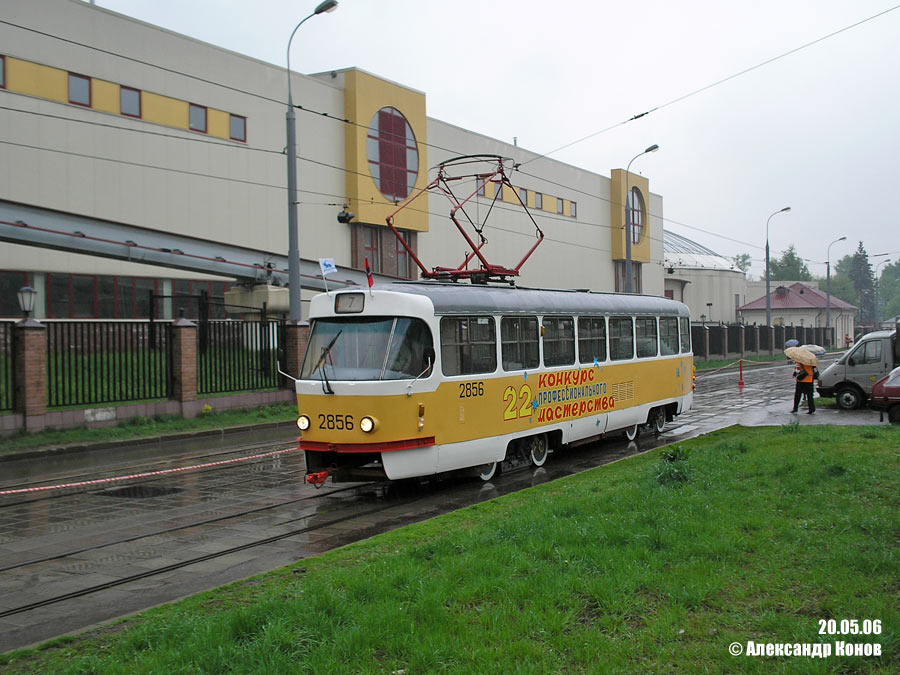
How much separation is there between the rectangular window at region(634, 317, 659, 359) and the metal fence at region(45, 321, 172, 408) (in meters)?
12.2

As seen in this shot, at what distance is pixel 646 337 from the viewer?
16.8m

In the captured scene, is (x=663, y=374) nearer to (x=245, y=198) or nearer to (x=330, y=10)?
(x=330, y=10)

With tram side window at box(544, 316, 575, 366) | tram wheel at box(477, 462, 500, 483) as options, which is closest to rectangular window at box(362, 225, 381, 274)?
tram side window at box(544, 316, 575, 366)

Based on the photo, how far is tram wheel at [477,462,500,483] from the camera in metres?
12.0

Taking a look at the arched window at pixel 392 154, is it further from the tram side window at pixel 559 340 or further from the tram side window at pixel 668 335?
the tram side window at pixel 559 340

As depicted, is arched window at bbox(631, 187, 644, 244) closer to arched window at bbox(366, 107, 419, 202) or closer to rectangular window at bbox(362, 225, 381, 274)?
arched window at bbox(366, 107, 419, 202)

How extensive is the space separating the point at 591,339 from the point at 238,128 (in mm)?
25826

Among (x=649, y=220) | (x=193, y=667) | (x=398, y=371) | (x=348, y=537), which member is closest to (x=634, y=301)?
(x=398, y=371)

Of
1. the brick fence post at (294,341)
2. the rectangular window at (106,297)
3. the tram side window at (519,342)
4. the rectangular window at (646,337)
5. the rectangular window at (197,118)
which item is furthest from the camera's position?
the rectangular window at (197,118)

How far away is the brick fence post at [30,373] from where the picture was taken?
1716 cm

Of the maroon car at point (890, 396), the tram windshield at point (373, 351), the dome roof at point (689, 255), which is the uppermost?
the dome roof at point (689, 255)

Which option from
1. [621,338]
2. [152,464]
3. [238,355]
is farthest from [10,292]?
[621,338]

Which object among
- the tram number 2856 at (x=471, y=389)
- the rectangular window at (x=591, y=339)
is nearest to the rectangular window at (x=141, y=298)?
the rectangular window at (x=591, y=339)

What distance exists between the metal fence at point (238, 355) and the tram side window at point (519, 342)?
1150cm
